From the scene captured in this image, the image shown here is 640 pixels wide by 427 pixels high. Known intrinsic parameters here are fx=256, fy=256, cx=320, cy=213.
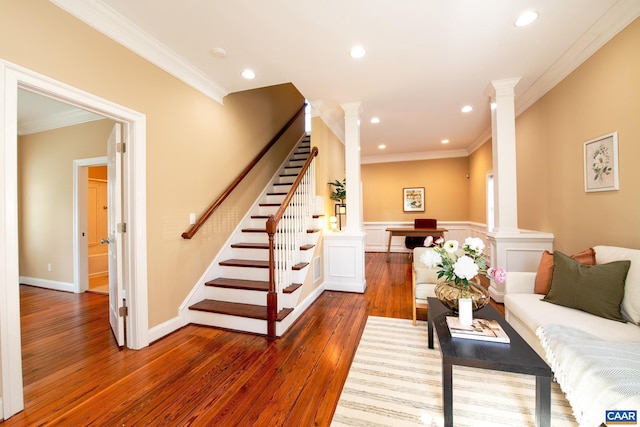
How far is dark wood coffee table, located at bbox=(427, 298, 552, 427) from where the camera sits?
4.09ft

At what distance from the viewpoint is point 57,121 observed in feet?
13.0

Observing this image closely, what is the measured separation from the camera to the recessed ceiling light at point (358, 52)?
8.29ft

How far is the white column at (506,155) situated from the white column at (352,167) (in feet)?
5.86

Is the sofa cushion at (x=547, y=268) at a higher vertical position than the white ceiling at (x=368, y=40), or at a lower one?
lower

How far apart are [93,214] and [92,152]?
4.93 ft

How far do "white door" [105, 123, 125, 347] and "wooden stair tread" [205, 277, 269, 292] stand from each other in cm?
83

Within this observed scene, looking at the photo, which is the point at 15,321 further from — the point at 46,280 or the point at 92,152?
the point at 46,280

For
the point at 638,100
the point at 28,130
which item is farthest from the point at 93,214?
the point at 638,100

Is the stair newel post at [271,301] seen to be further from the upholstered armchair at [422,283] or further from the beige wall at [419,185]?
the beige wall at [419,185]

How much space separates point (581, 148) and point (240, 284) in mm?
3926

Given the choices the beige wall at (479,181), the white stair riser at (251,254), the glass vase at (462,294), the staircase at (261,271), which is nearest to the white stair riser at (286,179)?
the staircase at (261,271)

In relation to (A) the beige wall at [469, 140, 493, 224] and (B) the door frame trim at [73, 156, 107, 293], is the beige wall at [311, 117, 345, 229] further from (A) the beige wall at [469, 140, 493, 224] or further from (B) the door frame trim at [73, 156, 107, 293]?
(B) the door frame trim at [73, 156, 107, 293]

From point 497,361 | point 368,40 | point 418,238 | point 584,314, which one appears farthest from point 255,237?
point 418,238

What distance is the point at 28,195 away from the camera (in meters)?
4.28
